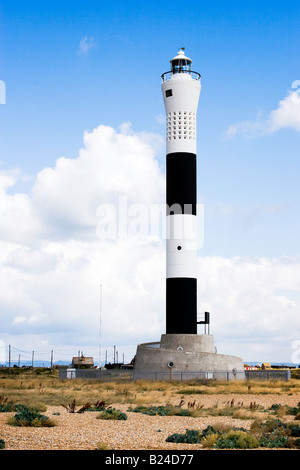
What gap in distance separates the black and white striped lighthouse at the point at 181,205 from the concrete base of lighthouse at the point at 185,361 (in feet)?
3.62

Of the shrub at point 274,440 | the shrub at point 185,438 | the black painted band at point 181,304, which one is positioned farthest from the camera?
the black painted band at point 181,304

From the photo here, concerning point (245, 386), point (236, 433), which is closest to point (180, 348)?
point (245, 386)

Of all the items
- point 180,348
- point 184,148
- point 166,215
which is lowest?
point 180,348

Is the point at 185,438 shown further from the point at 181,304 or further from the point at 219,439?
the point at 181,304

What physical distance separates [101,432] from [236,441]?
4906 mm

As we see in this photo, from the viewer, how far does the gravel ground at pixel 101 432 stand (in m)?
18.5

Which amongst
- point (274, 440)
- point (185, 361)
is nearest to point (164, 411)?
point (274, 440)

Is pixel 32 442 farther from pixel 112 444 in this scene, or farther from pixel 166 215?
pixel 166 215

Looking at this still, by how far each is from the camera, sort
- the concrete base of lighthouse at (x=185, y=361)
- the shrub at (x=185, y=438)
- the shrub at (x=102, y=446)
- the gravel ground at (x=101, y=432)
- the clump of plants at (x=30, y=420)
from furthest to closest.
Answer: the concrete base of lighthouse at (x=185, y=361) → the clump of plants at (x=30, y=420) → the shrub at (x=185, y=438) → the gravel ground at (x=101, y=432) → the shrub at (x=102, y=446)

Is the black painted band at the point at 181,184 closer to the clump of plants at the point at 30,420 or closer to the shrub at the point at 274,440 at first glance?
the clump of plants at the point at 30,420

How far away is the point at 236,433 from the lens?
19.8m

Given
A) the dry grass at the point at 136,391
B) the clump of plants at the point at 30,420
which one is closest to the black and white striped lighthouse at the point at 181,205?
the dry grass at the point at 136,391
